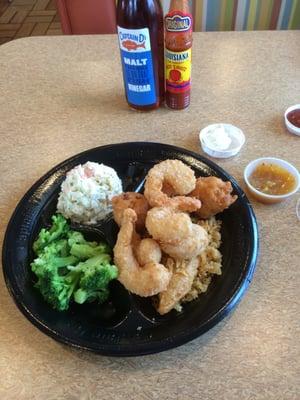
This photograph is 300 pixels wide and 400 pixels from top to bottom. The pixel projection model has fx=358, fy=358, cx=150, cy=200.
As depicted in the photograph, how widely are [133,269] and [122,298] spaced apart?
3.9 inches

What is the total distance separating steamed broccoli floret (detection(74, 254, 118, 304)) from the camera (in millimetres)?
871

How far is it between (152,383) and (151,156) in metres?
0.70

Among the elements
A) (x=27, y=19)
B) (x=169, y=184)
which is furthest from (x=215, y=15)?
(x=27, y=19)

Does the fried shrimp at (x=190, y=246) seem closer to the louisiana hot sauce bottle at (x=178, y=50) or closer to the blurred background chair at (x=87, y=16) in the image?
the louisiana hot sauce bottle at (x=178, y=50)

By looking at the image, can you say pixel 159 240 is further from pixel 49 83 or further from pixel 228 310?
pixel 49 83

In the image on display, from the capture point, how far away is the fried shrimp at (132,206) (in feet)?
3.25

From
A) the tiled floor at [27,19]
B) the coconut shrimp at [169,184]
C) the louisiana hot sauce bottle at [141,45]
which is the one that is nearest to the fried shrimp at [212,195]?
the coconut shrimp at [169,184]

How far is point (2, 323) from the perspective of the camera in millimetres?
903

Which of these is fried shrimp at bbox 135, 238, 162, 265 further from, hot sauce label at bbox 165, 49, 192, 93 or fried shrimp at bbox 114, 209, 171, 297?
hot sauce label at bbox 165, 49, 192, 93

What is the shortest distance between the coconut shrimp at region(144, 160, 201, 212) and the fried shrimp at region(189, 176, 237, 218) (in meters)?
0.03

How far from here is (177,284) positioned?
89 centimetres

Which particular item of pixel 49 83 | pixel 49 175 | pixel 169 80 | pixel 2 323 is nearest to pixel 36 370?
pixel 2 323

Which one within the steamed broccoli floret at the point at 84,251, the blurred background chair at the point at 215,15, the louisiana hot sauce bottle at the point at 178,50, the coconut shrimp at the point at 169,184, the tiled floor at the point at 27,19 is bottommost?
the tiled floor at the point at 27,19

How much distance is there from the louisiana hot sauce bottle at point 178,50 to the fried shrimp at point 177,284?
2.31 ft
